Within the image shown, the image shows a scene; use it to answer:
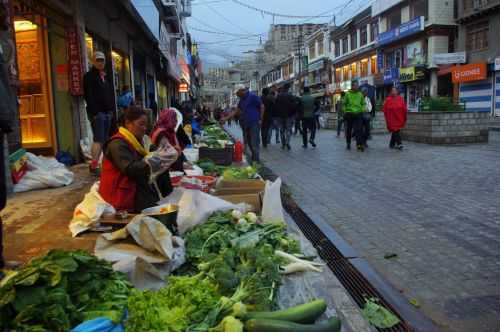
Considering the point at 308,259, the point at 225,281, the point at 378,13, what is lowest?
the point at 308,259

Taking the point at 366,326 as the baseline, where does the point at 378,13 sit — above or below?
above

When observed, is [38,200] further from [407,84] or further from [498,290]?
[407,84]

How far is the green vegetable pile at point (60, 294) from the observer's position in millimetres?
2080

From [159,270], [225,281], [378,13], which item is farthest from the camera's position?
[378,13]

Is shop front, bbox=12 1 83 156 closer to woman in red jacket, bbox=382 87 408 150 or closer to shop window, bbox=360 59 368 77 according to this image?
woman in red jacket, bbox=382 87 408 150

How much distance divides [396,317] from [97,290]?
202 cm

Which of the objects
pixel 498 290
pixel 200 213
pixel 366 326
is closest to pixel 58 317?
pixel 366 326

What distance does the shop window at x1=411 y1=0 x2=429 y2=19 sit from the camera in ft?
115

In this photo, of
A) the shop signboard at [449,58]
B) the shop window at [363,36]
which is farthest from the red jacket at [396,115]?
the shop window at [363,36]

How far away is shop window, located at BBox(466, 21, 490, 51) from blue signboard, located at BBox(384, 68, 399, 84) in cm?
691

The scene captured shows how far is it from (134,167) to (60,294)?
6.83 ft

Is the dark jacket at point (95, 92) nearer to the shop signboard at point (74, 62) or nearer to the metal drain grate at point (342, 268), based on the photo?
the shop signboard at point (74, 62)

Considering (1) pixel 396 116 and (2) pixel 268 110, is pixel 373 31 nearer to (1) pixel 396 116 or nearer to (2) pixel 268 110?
(2) pixel 268 110

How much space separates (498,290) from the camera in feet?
12.3
